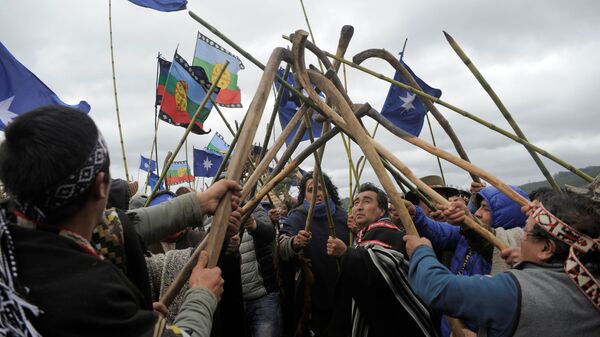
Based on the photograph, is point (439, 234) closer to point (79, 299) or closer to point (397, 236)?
point (397, 236)

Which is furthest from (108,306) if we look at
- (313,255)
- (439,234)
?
(313,255)

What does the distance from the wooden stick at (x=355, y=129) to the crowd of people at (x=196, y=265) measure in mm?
157

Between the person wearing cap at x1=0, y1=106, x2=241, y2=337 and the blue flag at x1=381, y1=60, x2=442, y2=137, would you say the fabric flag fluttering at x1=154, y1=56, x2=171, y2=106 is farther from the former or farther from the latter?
the person wearing cap at x1=0, y1=106, x2=241, y2=337

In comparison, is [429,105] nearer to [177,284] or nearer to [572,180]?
[177,284]

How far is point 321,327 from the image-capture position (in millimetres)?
4395

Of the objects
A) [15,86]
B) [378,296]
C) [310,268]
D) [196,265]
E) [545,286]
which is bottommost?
[310,268]

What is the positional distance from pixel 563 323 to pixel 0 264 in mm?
1940

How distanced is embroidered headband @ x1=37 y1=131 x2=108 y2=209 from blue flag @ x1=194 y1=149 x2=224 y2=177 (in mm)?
9699

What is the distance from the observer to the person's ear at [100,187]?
1232 millimetres

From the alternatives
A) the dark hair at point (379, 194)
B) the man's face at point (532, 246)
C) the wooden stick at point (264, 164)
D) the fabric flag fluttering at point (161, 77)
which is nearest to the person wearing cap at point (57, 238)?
the wooden stick at point (264, 164)

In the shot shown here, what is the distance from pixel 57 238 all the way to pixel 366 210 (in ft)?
9.19

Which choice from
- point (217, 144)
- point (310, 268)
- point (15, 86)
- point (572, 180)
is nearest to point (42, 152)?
point (310, 268)

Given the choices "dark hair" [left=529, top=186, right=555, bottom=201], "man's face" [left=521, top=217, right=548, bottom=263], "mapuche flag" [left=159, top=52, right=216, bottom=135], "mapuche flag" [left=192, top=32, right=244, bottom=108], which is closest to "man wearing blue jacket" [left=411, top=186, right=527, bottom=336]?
"dark hair" [left=529, top=186, right=555, bottom=201]

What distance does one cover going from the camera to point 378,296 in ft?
9.07
